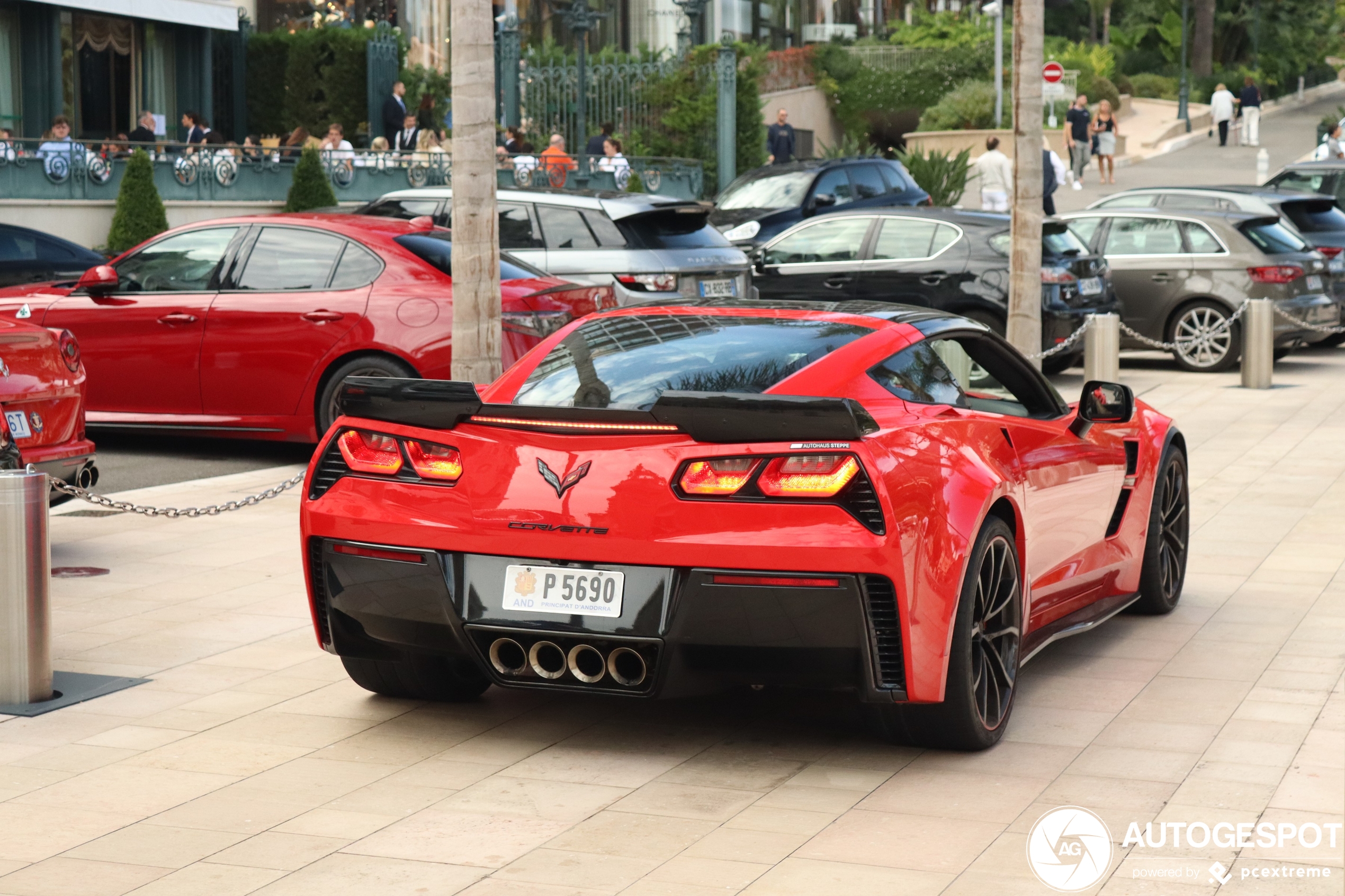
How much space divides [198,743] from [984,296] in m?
12.0

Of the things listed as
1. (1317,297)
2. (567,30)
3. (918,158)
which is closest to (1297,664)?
(1317,297)

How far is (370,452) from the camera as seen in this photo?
5.83 m

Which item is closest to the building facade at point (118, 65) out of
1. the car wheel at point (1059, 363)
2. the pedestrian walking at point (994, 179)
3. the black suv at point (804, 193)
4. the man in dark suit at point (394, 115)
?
the man in dark suit at point (394, 115)

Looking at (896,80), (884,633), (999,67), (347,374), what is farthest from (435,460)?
(896,80)

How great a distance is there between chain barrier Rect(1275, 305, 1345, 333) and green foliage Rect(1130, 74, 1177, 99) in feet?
165

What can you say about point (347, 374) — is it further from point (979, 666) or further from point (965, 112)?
point (965, 112)

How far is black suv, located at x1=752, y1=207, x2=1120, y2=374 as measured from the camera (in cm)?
1673

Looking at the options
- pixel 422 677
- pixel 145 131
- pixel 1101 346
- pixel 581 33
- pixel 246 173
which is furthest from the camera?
pixel 581 33

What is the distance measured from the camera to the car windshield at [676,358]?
593 cm

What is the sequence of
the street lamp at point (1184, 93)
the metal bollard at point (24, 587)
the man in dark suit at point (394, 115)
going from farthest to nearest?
the street lamp at point (1184, 93), the man in dark suit at point (394, 115), the metal bollard at point (24, 587)

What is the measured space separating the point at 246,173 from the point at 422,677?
69.7ft

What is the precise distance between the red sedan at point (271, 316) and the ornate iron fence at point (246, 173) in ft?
36.8

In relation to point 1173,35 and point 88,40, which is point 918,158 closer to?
point 88,40

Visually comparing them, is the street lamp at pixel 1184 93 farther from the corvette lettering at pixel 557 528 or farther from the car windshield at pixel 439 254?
the corvette lettering at pixel 557 528
